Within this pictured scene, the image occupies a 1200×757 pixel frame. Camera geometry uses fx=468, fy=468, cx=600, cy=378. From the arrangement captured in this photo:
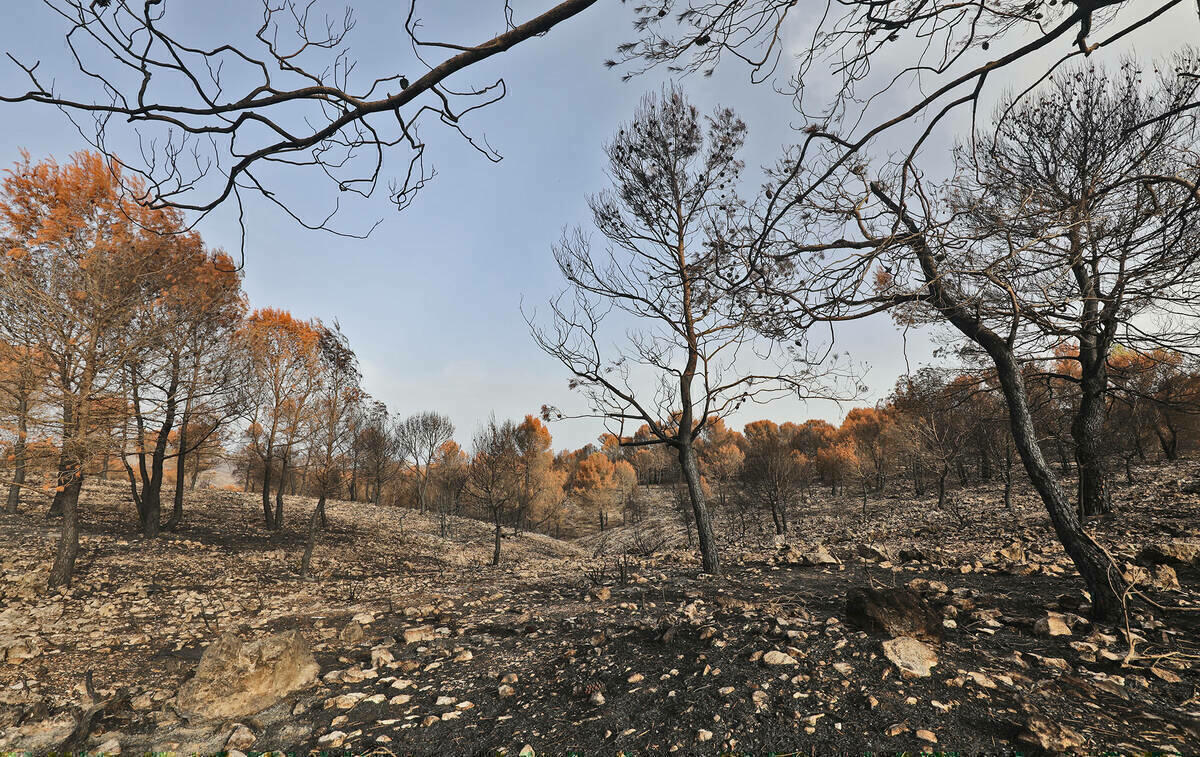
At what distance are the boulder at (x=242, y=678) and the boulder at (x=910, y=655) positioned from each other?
4.48m

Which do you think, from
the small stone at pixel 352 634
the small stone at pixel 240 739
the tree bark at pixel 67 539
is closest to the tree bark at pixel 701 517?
the small stone at pixel 352 634

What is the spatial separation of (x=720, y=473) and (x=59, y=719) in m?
34.0

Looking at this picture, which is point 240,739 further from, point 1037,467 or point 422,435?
point 422,435

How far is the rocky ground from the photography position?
8.05 feet

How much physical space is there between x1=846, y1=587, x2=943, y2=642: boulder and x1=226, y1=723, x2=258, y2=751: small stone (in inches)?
168

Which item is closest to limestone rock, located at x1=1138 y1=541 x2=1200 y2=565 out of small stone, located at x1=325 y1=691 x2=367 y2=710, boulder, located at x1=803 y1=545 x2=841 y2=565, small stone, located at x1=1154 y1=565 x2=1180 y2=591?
small stone, located at x1=1154 y1=565 x2=1180 y2=591

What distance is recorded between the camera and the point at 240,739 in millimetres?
3049

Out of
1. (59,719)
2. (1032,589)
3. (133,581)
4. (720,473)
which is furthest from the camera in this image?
(720,473)

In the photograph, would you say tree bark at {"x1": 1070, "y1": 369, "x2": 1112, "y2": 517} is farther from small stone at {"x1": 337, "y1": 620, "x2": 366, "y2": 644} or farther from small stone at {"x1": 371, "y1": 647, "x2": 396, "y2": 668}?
small stone at {"x1": 337, "y1": 620, "x2": 366, "y2": 644}

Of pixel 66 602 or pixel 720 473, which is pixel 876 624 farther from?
pixel 720 473

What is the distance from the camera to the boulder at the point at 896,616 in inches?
130

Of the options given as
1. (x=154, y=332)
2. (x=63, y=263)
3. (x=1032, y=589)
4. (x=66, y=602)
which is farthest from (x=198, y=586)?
(x=1032, y=589)

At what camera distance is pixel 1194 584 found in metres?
4.33

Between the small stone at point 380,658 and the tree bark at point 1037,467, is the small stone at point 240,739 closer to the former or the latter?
the small stone at point 380,658
